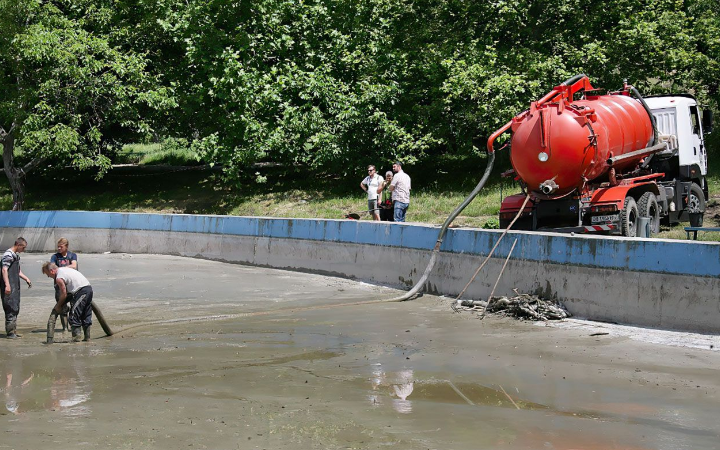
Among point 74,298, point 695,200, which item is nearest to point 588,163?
point 695,200

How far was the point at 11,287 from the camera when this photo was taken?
13.4m

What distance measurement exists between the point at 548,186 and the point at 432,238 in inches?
93.8

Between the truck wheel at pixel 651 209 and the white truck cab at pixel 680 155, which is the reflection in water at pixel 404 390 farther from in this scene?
the white truck cab at pixel 680 155

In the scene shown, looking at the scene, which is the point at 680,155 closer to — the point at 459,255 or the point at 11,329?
the point at 459,255

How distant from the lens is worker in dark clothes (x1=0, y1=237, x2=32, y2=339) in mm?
13047

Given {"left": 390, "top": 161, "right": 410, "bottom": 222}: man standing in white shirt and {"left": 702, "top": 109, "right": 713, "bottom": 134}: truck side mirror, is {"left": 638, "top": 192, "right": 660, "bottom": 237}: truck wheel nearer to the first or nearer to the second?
{"left": 702, "top": 109, "right": 713, "bottom": 134}: truck side mirror

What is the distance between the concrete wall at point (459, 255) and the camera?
11.6 m

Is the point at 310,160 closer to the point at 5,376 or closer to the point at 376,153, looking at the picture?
the point at 376,153

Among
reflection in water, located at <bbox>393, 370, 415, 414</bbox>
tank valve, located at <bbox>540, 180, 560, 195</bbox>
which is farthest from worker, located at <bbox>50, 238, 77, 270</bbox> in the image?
tank valve, located at <bbox>540, 180, 560, 195</bbox>

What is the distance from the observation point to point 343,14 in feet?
109

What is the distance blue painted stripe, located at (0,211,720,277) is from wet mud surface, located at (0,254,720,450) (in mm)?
1270

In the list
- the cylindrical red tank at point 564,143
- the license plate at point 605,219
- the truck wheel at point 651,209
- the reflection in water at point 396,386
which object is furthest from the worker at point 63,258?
the truck wheel at point 651,209

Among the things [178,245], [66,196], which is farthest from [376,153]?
[66,196]

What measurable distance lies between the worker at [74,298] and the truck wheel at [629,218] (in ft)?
32.9
